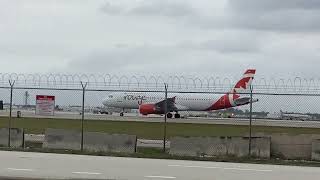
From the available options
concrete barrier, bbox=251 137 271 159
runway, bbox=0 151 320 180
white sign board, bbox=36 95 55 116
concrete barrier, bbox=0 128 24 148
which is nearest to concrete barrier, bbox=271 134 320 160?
concrete barrier, bbox=251 137 271 159

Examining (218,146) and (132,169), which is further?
(218,146)

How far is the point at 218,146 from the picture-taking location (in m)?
19.0

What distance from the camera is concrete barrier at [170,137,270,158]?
18781 mm

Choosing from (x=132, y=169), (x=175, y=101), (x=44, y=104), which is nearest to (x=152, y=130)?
(x=44, y=104)

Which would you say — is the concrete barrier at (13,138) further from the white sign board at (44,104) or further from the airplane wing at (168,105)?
the airplane wing at (168,105)

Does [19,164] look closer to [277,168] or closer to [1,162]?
[1,162]

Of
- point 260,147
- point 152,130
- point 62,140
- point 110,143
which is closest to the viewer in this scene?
point 260,147

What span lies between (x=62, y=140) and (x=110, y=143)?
1.82 m

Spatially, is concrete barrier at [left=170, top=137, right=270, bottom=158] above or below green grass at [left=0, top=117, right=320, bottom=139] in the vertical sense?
above

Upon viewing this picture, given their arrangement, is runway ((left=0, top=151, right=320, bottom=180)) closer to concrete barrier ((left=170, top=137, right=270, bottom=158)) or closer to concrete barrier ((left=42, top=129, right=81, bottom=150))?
concrete barrier ((left=170, top=137, right=270, bottom=158))

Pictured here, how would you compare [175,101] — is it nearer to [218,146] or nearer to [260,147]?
[218,146]

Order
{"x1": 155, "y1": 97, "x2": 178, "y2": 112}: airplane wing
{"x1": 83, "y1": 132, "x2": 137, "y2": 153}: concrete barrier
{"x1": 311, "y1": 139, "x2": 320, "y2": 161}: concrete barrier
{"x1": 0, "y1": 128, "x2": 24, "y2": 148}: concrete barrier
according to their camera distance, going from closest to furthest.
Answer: {"x1": 311, "y1": 139, "x2": 320, "y2": 161}: concrete barrier
{"x1": 83, "y1": 132, "x2": 137, "y2": 153}: concrete barrier
{"x1": 0, "y1": 128, "x2": 24, "y2": 148}: concrete barrier
{"x1": 155, "y1": 97, "x2": 178, "y2": 112}: airplane wing

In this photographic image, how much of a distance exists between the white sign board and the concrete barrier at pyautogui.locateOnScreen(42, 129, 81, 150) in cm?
117

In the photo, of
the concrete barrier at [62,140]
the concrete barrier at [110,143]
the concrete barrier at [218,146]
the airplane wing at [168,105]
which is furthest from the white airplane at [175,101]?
the concrete barrier at [218,146]
